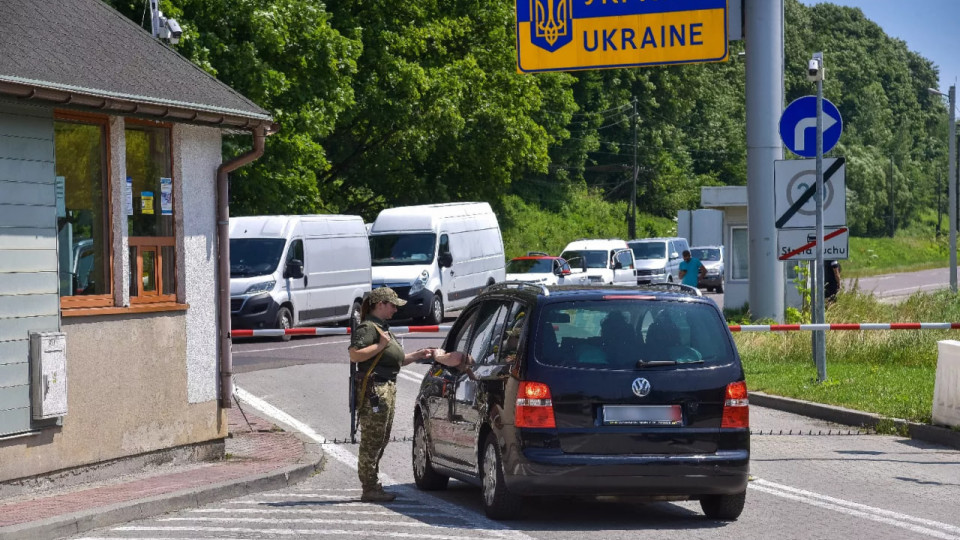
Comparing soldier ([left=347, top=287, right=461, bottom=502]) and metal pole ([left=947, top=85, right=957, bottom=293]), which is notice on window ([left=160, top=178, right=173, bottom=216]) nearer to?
soldier ([left=347, top=287, right=461, bottom=502])

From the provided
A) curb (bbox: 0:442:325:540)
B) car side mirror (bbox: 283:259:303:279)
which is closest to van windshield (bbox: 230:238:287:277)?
car side mirror (bbox: 283:259:303:279)

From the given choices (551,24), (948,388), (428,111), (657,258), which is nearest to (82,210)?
(948,388)

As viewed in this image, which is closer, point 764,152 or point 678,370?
point 678,370

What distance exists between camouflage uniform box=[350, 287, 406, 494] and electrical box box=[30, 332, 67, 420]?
220 centimetres

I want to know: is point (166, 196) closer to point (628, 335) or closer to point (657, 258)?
point (628, 335)

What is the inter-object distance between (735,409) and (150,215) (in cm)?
543

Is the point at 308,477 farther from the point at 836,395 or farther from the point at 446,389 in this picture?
the point at 836,395

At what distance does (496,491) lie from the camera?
9.29m

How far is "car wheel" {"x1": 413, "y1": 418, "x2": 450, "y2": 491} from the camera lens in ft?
36.4

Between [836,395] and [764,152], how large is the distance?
769 centimetres

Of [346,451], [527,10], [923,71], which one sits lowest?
[346,451]

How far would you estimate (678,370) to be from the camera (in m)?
9.27

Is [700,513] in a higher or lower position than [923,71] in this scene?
lower

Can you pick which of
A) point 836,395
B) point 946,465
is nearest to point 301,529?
point 946,465
